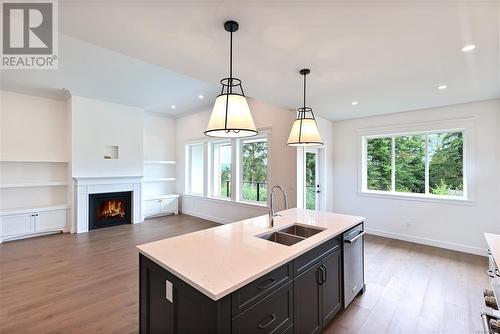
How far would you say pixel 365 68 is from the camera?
2.67 meters

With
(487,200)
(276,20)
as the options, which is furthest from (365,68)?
(487,200)

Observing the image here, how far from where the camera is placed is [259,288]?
139 cm

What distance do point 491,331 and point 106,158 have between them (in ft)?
21.5

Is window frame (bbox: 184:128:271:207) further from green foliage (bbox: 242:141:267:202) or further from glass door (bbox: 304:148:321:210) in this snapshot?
glass door (bbox: 304:148:321:210)

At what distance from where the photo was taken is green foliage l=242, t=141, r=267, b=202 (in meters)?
5.39

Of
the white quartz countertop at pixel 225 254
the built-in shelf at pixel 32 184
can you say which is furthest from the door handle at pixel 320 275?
the built-in shelf at pixel 32 184

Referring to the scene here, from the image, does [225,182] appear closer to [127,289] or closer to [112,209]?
[112,209]

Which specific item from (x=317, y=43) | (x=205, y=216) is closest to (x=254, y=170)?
(x=205, y=216)

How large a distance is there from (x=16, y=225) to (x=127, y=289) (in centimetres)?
363

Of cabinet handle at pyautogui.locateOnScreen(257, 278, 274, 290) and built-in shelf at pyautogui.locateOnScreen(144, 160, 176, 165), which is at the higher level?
built-in shelf at pyautogui.locateOnScreen(144, 160, 176, 165)

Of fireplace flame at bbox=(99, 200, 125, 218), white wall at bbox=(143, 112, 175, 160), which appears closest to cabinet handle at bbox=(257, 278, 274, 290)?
fireplace flame at bbox=(99, 200, 125, 218)

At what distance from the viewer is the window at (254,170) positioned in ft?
17.7

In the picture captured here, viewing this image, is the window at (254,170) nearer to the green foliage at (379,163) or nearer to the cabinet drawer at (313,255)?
the green foliage at (379,163)

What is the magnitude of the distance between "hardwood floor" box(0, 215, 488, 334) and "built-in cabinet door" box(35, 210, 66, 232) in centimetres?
42
